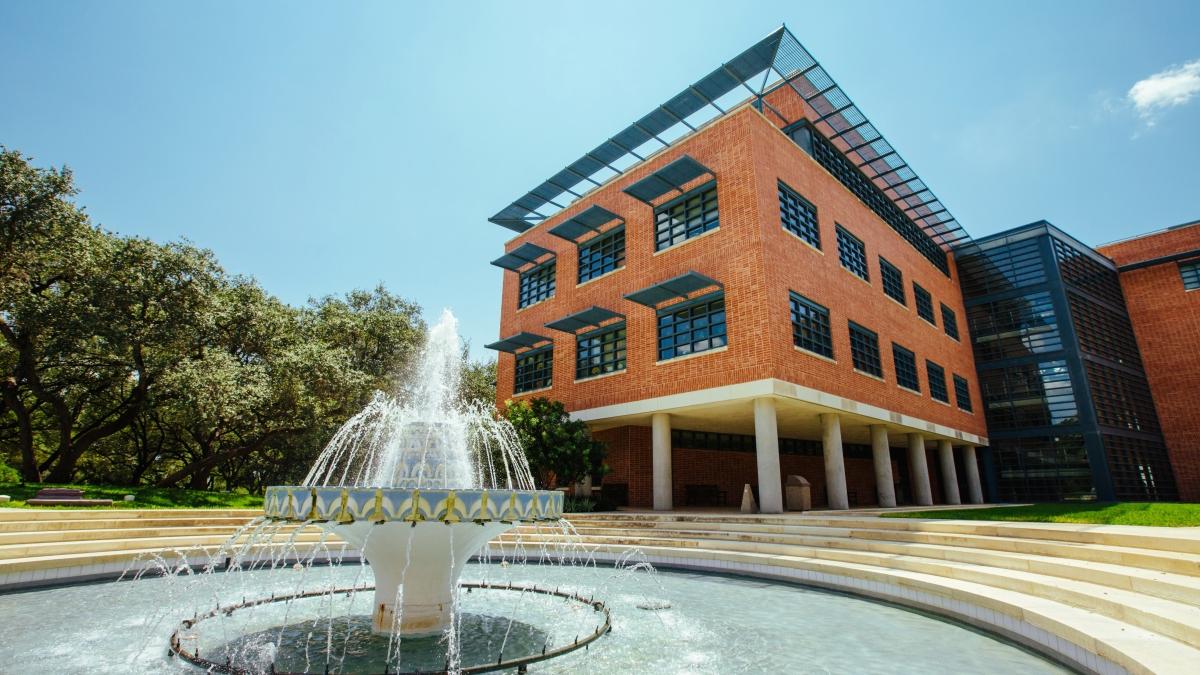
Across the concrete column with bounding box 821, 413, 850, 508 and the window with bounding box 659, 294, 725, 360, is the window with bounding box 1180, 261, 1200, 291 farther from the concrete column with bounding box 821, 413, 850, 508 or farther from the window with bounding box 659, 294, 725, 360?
the window with bounding box 659, 294, 725, 360

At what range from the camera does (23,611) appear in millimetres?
6395

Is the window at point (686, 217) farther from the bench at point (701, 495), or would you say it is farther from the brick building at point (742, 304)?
the bench at point (701, 495)

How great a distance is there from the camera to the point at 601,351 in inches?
782

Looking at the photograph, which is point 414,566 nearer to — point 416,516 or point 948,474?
point 416,516

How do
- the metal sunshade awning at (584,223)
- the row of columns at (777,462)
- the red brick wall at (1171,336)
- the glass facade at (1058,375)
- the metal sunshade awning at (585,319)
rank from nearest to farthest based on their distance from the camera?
the row of columns at (777,462)
the metal sunshade awning at (585,319)
the metal sunshade awning at (584,223)
the glass facade at (1058,375)
the red brick wall at (1171,336)

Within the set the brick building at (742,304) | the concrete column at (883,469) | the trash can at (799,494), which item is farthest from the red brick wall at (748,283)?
the trash can at (799,494)

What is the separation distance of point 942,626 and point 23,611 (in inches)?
403

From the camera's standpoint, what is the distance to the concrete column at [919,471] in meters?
21.8

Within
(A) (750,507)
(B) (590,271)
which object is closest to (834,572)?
(A) (750,507)

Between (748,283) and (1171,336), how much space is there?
28323 millimetres

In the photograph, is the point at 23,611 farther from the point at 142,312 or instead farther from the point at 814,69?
the point at 814,69

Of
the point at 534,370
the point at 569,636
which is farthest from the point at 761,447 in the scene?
the point at 534,370

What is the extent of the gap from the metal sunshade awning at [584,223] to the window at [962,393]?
18384 millimetres

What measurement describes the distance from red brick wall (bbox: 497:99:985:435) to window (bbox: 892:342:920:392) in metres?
0.44
